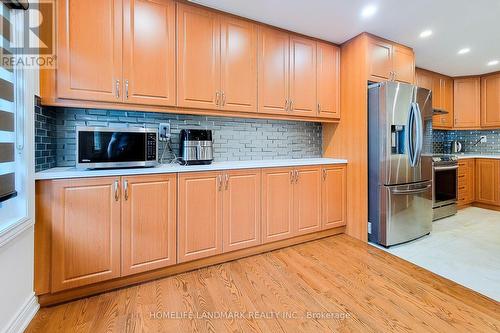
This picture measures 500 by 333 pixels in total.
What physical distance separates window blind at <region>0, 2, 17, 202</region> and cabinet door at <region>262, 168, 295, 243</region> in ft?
6.20

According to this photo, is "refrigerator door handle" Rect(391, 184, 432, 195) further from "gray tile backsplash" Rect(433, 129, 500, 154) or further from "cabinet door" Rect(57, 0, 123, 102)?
"cabinet door" Rect(57, 0, 123, 102)

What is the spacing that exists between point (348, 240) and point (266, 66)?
227 cm

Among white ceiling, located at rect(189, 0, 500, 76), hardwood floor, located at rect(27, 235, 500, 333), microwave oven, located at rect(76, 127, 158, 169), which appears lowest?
hardwood floor, located at rect(27, 235, 500, 333)

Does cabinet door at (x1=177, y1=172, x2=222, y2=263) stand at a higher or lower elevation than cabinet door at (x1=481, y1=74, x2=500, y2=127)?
lower

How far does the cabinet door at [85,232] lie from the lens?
1.64 meters

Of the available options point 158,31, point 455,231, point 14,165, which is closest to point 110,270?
point 14,165

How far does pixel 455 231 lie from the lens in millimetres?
3105

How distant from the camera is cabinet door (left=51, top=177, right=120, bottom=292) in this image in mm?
1636

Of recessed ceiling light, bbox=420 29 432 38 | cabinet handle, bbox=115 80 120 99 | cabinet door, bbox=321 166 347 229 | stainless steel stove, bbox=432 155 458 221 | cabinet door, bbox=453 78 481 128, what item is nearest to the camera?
cabinet handle, bbox=115 80 120 99

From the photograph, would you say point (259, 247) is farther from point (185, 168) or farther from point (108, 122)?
point (108, 122)

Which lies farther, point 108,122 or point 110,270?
point 108,122

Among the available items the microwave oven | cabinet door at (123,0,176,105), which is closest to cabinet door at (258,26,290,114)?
cabinet door at (123,0,176,105)

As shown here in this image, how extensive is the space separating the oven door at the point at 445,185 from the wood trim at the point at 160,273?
212cm

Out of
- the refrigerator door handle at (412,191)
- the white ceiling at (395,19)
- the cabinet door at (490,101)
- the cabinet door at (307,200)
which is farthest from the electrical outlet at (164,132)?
the cabinet door at (490,101)
